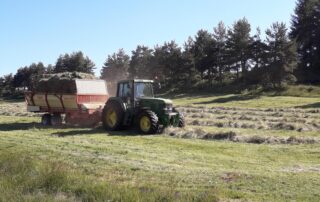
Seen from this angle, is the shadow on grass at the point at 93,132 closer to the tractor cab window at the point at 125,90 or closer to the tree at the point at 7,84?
the tractor cab window at the point at 125,90

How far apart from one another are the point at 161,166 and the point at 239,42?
54.3 metres

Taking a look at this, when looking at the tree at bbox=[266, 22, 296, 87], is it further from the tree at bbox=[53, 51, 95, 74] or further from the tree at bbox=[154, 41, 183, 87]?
the tree at bbox=[53, 51, 95, 74]

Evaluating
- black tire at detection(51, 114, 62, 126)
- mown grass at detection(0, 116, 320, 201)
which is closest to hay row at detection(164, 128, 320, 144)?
mown grass at detection(0, 116, 320, 201)

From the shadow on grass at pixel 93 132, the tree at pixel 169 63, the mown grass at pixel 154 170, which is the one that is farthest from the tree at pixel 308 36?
the mown grass at pixel 154 170

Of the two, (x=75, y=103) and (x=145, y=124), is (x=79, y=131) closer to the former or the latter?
(x=75, y=103)

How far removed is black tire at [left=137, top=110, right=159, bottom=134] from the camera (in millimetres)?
20859

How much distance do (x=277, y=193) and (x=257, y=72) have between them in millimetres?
50919

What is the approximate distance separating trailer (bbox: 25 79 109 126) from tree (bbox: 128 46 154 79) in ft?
175

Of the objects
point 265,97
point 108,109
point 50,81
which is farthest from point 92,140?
point 265,97

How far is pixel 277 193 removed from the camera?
9969 mm

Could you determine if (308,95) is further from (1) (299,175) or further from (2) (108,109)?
(1) (299,175)

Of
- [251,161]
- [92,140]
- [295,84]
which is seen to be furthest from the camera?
[295,84]

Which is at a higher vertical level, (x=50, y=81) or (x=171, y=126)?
(x=50, y=81)

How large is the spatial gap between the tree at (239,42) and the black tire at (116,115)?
1740 inches
